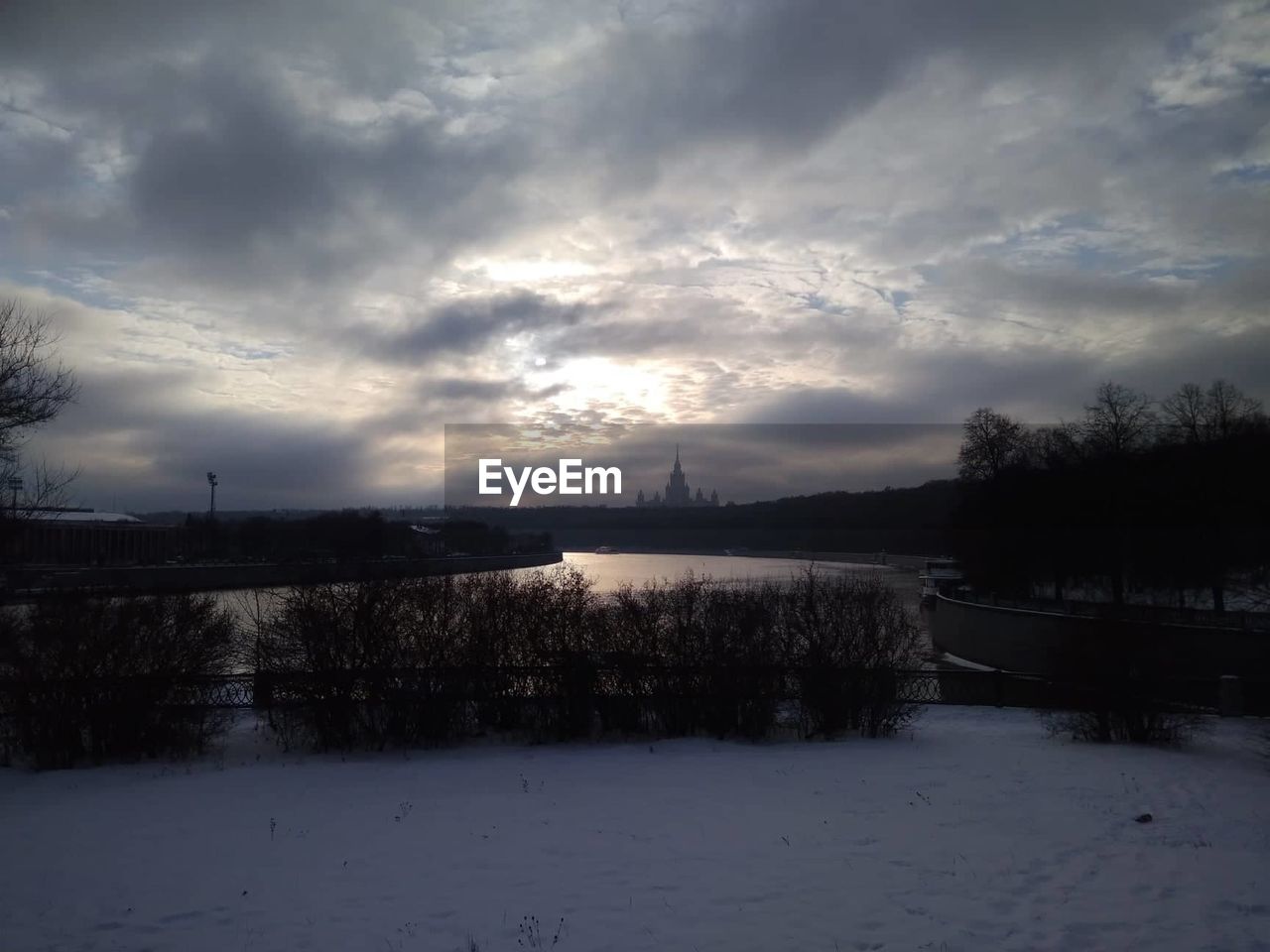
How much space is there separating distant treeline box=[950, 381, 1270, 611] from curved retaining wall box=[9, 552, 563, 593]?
27335mm

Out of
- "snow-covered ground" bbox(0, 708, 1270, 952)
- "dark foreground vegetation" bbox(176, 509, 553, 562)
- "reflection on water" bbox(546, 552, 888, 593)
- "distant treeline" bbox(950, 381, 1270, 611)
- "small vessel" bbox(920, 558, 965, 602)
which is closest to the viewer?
"snow-covered ground" bbox(0, 708, 1270, 952)

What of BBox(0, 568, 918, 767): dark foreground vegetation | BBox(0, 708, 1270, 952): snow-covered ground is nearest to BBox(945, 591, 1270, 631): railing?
BBox(0, 568, 918, 767): dark foreground vegetation

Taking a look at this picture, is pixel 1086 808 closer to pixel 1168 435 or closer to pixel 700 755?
pixel 700 755

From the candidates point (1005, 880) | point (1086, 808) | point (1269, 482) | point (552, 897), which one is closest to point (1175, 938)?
point (1005, 880)

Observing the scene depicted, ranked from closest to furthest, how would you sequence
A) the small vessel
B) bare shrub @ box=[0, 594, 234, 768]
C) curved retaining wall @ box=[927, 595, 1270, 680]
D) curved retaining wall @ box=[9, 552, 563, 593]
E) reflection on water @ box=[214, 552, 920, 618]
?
bare shrub @ box=[0, 594, 234, 768] → curved retaining wall @ box=[927, 595, 1270, 680] → curved retaining wall @ box=[9, 552, 563, 593] → reflection on water @ box=[214, 552, 920, 618] → the small vessel

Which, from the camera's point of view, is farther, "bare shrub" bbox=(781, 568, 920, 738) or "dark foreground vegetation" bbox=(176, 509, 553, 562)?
"dark foreground vegetation" bbox=(176, 509, 553, 562)

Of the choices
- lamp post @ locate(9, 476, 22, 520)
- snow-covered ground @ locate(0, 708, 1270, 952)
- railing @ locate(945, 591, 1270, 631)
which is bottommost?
railing @ locate(945, 591, 1270, 631)

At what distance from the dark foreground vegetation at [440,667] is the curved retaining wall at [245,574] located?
132 cm

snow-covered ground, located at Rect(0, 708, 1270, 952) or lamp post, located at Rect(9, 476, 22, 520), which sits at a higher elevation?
lamp post, located at Rect(9, 476, 22, 520)

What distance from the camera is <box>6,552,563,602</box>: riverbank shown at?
14625 mm

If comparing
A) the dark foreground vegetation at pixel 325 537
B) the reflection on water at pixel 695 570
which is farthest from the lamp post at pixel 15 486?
the dark foreground vegetation at pixel 325 537

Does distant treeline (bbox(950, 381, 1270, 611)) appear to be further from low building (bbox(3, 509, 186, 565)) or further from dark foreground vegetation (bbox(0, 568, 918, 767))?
low building (bbox(3, 509, 186, 565))

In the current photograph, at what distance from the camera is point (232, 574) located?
225 feet

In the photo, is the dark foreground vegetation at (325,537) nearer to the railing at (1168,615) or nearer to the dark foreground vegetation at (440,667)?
the railing at (1168,615)
